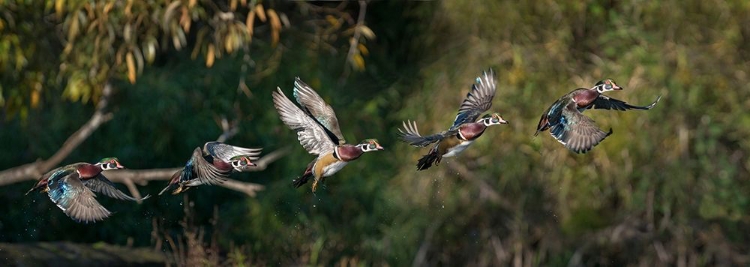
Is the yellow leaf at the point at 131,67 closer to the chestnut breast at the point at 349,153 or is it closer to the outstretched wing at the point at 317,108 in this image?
the outstretched wing at the point at 317,108

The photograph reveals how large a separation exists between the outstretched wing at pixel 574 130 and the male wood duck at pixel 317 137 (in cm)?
56

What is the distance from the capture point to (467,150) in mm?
11758

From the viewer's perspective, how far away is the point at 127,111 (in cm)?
1176

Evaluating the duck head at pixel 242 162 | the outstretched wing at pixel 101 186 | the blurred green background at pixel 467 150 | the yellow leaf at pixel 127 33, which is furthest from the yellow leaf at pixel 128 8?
the duck head at pixel 242 162

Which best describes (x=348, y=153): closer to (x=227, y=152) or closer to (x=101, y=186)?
(x=227, y=152)

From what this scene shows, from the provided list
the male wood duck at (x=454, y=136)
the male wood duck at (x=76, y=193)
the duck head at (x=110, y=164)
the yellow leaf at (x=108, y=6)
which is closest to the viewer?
the male wood duck at (x=454, y=136)

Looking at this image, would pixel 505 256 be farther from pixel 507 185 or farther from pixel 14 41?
pixel 14 41

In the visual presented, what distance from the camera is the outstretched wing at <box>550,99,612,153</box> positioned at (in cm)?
407

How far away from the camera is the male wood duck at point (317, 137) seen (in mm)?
4141

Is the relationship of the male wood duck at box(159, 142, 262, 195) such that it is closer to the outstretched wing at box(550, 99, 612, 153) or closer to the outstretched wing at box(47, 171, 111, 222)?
the outstretched wing at box(47, 171, 111, 222)

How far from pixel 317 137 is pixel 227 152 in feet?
0.98

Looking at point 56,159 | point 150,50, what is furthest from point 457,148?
point 56,159

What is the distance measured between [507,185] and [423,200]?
781 mm

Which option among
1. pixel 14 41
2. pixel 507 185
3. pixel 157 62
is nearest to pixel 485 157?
pixel 507 185
